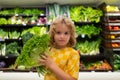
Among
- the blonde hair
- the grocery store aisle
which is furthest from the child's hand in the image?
the grocery store aisle

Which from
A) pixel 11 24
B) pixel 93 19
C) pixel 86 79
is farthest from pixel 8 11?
pixel 86 79

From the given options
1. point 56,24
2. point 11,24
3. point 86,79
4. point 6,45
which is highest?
point 56,24

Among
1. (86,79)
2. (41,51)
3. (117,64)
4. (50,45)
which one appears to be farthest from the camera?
(117,64)

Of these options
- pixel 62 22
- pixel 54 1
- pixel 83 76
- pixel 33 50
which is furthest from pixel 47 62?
pixel 54 1

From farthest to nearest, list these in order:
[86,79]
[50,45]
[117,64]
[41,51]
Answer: [117,64] → [86,79] → [50,45] → [41,51]

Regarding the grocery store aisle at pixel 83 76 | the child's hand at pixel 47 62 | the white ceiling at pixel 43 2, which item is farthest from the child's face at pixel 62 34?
the white ceiling at pixel 43 2

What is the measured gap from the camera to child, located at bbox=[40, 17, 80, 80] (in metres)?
1.75

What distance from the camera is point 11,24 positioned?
5840mm

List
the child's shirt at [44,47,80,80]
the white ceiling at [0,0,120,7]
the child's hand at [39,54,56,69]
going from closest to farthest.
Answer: the child's hand at [39,54,56,69], the child's shirt at [44,47,80,80], the white ceiling at [0,0,120,7]

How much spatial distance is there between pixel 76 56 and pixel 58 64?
139 mm

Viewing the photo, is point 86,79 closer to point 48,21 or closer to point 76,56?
point 48,21

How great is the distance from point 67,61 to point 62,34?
0.19 m

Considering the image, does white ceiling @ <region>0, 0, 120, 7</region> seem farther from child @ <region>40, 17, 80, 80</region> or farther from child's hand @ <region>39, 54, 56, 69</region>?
child's hand @ <region>39, 54, 56, 69</region>

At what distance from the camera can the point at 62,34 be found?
72.5 inches
